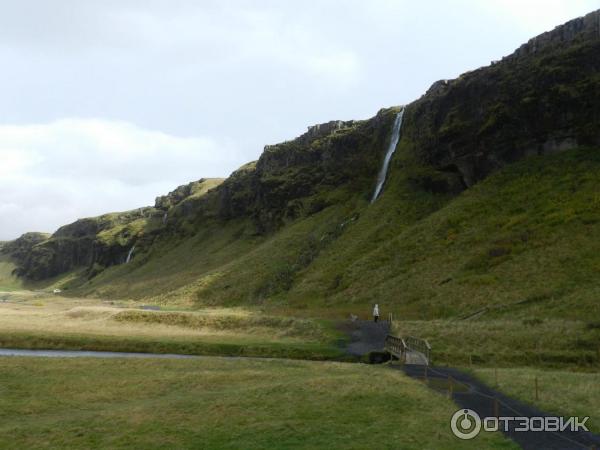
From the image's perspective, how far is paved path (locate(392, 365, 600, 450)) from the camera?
15711mm

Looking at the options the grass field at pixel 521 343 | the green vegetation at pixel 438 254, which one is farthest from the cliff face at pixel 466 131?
the grass field at pixel 521 343

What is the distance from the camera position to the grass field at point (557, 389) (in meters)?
18.8

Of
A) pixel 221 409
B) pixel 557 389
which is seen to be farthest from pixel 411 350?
pixel 221 409

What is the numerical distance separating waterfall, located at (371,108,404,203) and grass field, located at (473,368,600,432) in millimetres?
76218

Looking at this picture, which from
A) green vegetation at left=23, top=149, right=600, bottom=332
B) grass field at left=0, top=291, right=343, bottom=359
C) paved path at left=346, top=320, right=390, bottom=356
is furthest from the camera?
green vegetation at left=23, top=149, right=600, bottom=332

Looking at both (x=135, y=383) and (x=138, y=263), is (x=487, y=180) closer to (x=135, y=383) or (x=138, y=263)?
(x=135, y=383)

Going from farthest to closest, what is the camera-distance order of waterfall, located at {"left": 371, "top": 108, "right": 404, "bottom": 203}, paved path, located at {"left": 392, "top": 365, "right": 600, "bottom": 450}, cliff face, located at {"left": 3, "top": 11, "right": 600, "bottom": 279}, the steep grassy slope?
waterfall, located at {"left": 371, "top": 108, "right": 404, "bottom": 203} → cliff face, located at {"left": 3, "top": 11, "right": 600, "bottom": 279} → the steep grassy slope → paved path, located at {"left": 392, "top": 365, "right": 600, "bottom": 450}

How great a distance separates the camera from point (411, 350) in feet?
107

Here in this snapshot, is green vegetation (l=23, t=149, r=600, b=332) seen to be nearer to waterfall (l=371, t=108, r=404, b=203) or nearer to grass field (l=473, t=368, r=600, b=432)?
waterfall (l=371, t=108, r=404, b=203)

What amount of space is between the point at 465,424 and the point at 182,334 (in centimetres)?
3296

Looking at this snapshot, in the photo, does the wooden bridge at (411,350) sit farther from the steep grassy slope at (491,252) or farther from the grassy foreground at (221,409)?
the steep grassy slope at (491,252)

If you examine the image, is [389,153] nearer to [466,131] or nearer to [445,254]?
[466,131]
